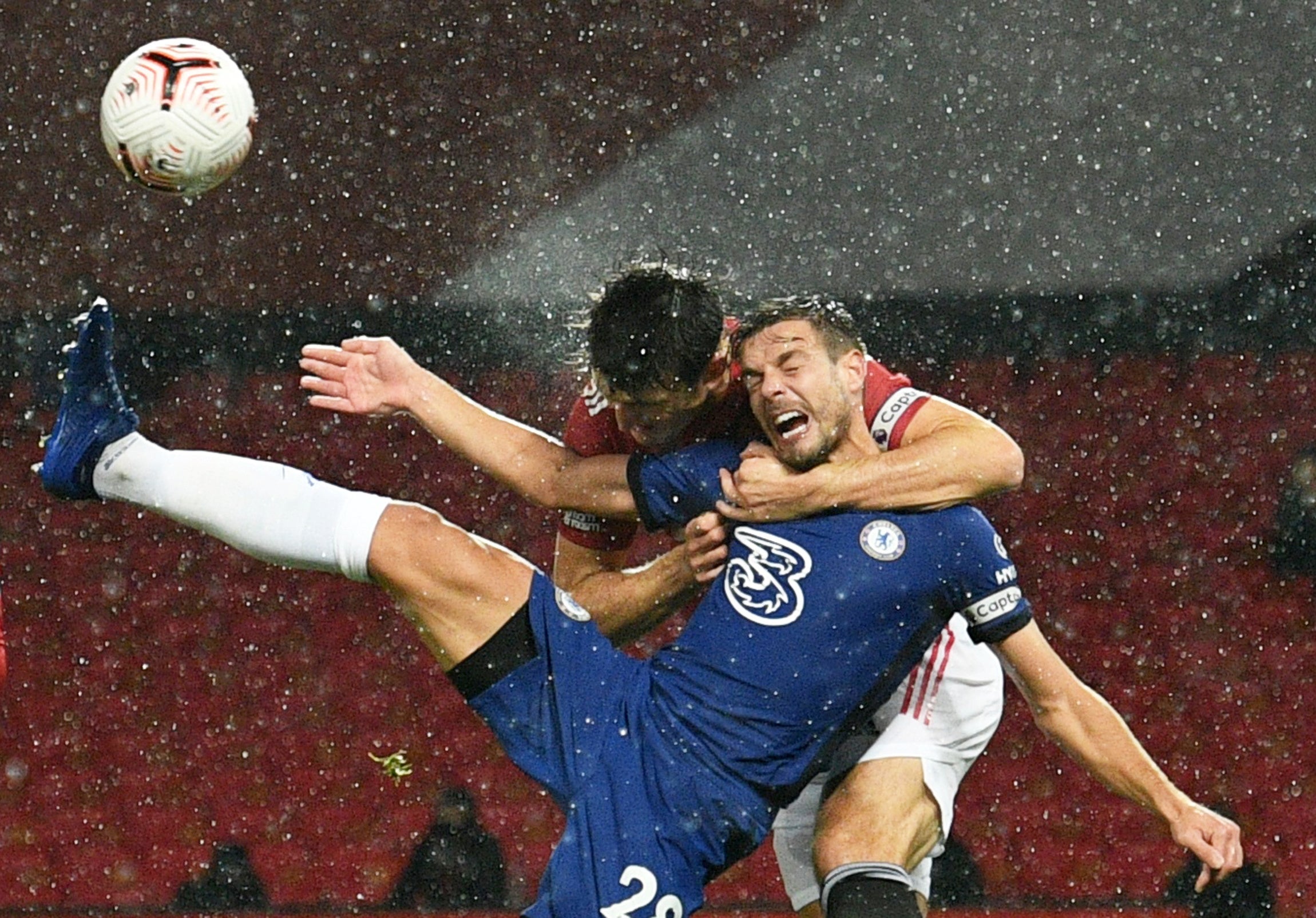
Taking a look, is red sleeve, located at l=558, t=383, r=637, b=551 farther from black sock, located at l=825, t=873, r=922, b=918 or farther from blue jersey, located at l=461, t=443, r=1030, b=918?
black sock, located at l=825, t=873, r=922, b=918

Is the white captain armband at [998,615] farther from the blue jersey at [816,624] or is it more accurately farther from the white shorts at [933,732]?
the white shorts at [933,732]

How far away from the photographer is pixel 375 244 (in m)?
8.01

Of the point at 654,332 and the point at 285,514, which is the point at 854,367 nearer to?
the point at 654,332

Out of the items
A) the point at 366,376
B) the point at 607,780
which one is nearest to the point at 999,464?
the point at 607,780

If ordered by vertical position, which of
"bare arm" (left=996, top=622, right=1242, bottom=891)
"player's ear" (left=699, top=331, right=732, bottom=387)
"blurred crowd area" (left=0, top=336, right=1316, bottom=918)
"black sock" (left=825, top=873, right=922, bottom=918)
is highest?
"player's ear" (left=699, top=331, right=732, bottom=387)

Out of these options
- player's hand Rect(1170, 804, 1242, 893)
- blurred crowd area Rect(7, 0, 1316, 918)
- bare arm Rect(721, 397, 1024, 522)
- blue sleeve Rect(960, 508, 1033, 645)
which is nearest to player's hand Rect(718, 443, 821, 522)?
bare arm Rect(721, 397, 1024, 522)

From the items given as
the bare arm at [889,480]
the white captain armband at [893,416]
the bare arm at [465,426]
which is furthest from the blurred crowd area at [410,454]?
the bare arm at [889,480]

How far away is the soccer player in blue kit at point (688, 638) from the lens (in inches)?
113

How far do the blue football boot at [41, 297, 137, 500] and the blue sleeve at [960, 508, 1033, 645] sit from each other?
1504mm

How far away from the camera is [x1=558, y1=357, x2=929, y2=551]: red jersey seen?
3170 millimetres

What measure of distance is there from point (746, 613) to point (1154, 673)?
5.17 m

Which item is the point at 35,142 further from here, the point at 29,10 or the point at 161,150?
the point at 161,150

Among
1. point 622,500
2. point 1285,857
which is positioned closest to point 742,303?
point 1285,857

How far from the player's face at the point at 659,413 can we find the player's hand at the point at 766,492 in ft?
0.56
